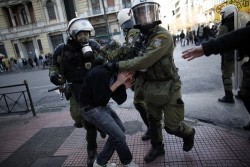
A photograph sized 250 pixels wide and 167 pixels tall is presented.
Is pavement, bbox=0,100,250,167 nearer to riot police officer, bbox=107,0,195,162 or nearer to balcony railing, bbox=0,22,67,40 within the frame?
riot police officer, bbox=107,0,195,162

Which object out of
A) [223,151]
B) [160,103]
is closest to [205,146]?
[223,151]

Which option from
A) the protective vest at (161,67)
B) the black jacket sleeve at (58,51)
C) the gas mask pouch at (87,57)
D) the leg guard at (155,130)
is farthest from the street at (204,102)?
the black jacket sleeve at (58,51)

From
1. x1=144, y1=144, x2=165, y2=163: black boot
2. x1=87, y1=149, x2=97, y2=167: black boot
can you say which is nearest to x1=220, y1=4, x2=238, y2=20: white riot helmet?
x1=144, y1=144, x2=165, y2=163: black boot

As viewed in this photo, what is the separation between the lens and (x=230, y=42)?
2273 millimetres

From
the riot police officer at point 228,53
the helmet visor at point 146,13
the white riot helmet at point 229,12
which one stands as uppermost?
the helmet visor at point 146,13

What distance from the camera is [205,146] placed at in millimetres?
3348

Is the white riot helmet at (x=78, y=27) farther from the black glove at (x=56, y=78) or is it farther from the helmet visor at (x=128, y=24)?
the helmet visor at (x=128, y=24)

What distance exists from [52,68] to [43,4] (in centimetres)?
3027

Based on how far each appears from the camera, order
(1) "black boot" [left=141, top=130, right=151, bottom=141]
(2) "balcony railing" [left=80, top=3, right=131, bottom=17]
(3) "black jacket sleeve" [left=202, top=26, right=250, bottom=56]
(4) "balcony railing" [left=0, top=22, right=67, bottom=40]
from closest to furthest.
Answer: (3) "black jacket sleeve" [left=202, top=26, right=250, bottom=56] < (1) "black boot" [left=141, top=130, right=151, bottom=141] < (2) "balcony railing" [left=80, top=3, right=131, bottom=17] < (4) "balcony railing" [left=0, top=22, right=67, bottom=40]

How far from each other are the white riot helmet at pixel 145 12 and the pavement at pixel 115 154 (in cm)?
188

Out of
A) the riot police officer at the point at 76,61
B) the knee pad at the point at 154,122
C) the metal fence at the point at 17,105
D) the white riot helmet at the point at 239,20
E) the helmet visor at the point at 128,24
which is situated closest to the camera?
the riot police officer at the point at 76,61

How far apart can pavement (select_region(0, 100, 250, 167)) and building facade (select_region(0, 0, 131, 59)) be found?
23.8 metres

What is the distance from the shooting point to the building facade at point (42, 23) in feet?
96.4

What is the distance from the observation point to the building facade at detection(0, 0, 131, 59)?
2939 cm
